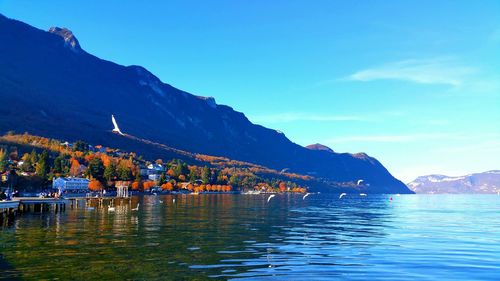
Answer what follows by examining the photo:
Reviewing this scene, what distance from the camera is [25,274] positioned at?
85.7 feet

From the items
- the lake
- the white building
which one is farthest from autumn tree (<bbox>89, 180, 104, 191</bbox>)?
the lake

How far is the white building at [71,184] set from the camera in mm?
174125

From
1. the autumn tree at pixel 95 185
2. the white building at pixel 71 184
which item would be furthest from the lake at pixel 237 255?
the autumn tree at pixel 95 185

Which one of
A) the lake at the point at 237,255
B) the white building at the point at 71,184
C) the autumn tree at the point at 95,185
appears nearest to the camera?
the lake at the point at 237,255

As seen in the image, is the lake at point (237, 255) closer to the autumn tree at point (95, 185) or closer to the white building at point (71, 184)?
the white building at point (71, 184)

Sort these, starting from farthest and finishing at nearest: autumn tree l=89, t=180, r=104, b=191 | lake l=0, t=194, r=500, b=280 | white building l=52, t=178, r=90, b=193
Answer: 1. autumn tree l=89, t=180, r=104, b=191
2. white building l=52, t=178, r=90, b=193
3. lake l=0, t=194, r=500, b=280

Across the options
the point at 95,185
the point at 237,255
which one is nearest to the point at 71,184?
the point at 95,185

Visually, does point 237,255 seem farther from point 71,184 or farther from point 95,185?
point 95,185

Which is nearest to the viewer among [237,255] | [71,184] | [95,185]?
[237,255]

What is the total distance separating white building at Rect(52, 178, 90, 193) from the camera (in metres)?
174

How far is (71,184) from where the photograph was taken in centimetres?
18188

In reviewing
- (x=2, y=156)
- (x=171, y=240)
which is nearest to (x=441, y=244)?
(x=171, y=240)

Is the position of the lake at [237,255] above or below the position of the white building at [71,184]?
below

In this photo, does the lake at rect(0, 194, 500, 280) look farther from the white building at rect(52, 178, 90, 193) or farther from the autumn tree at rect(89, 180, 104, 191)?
the autumn tree at rect(89, 180, 104, 191)
